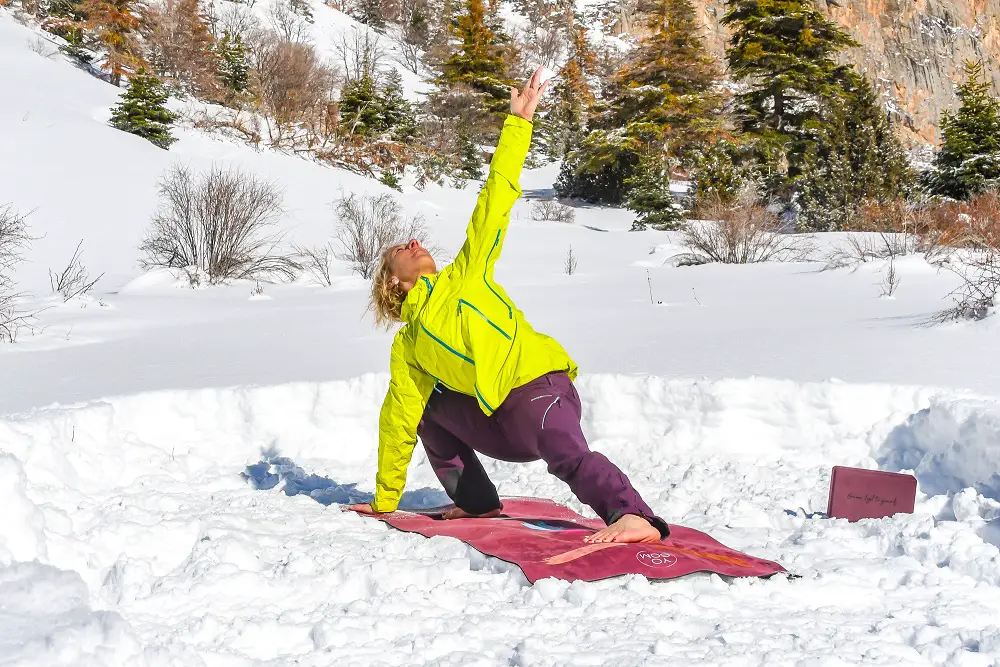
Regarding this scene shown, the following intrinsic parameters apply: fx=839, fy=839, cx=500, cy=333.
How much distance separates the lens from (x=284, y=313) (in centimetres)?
894

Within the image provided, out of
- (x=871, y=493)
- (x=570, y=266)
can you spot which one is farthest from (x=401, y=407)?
(x=570, y=266)

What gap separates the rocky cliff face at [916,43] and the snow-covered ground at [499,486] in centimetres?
3774

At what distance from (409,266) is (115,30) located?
23.8m

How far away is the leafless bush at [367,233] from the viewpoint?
12.7 metres

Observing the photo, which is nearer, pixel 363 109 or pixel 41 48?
pixel 41 48

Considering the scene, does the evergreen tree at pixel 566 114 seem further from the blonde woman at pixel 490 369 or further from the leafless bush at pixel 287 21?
the blonde woman at pixel 490 369

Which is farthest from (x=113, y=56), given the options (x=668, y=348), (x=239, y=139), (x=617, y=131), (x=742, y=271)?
(x=668, y=348)

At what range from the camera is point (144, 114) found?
18.2m

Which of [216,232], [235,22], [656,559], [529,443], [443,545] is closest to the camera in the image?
[656,559]

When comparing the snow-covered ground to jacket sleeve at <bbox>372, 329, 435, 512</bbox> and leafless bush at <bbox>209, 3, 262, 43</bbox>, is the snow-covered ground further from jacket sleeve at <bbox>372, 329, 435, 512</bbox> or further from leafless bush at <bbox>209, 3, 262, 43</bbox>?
leafless bush at <bbox>209, 3, 262, 43</bbox>

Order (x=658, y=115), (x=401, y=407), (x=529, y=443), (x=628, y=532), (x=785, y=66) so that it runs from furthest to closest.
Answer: (x=658, y=115) → (x=785, y=66) → (x=401, y=407) → (x=529, y=443) → (x=628, y=532)

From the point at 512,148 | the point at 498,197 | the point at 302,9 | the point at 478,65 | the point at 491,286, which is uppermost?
the point at 302,9

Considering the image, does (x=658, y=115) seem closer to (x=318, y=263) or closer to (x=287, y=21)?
(x=318, y=263)

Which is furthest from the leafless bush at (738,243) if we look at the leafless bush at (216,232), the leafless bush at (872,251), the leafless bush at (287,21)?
the leafless bush at (287,21)
